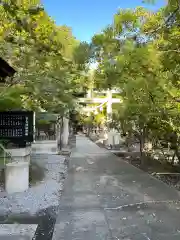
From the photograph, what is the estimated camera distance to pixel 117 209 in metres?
7.06

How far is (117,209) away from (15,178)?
9.75 ft

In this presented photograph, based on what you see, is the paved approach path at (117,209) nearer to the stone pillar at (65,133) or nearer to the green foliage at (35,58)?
the green foliage at (35,58)

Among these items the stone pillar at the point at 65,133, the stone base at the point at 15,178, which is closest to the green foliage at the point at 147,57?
the stone base at the point at 15,178

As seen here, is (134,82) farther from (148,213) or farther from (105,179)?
(105,179)

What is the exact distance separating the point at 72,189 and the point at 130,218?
309cm

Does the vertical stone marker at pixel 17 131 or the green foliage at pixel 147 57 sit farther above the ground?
the green foliage at pixel 147 57

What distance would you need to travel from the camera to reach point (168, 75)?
26.0 ft

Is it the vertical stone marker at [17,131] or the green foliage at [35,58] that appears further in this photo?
the vertical stone marker at [17,131]

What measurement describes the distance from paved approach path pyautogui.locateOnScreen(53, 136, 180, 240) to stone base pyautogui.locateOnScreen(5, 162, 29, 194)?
1.10 metres

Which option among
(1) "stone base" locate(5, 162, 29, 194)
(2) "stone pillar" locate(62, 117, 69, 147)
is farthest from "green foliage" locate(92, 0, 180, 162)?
(2) "stone pillar" locate(62, 117, 69, 147)

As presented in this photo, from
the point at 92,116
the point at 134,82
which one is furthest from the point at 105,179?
the point at 92,116

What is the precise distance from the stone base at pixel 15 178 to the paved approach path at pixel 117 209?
1.10m

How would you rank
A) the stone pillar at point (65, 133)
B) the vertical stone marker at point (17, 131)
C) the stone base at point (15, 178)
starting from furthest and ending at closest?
1. the stone pillar at point (65, 133)
2. the vertical stone marker at point (17, 131)
3. the stone base at point (15, 178)

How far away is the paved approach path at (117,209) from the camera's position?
18.2 ft
